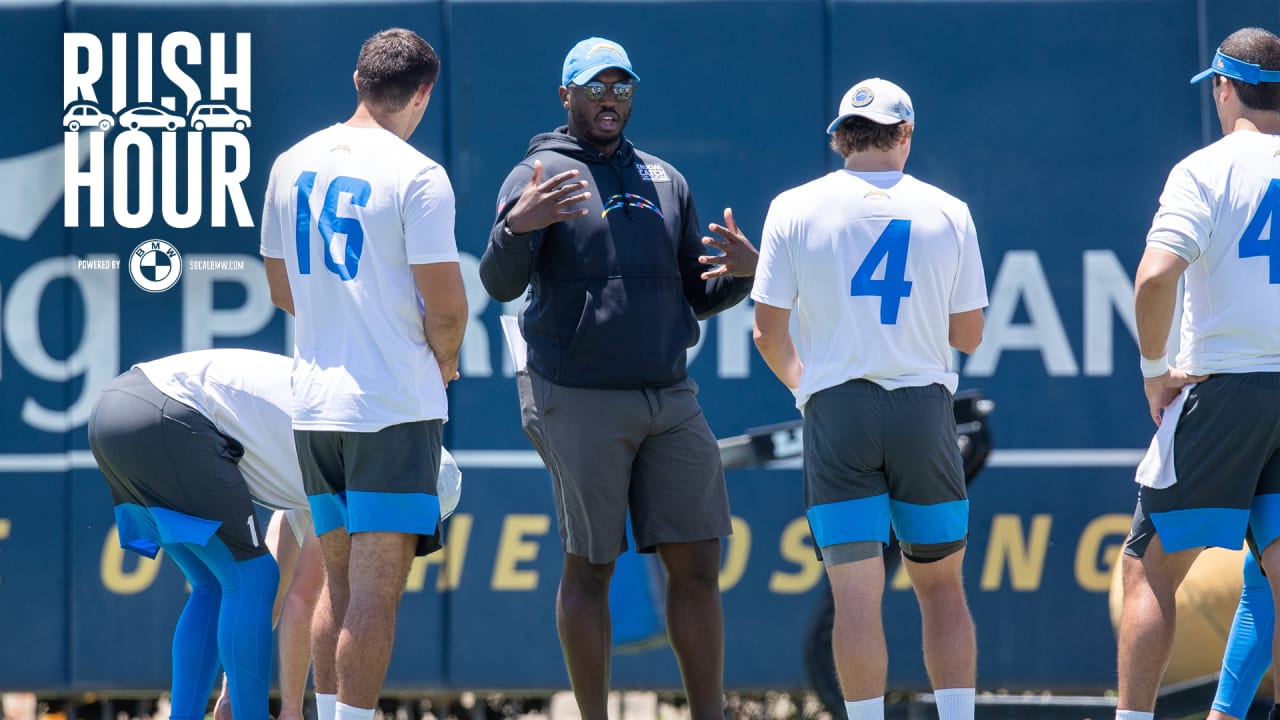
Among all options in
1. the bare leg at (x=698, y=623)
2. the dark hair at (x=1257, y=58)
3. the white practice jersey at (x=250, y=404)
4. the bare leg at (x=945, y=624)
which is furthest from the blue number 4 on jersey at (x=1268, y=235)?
the white practice jersey at (x=250, y=404)

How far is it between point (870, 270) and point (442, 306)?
42.4 inches

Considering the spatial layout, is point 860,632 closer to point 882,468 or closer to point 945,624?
point 945,624

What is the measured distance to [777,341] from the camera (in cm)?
373

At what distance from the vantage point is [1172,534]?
3600 mm

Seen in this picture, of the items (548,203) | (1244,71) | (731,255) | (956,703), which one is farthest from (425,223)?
(1244,71)

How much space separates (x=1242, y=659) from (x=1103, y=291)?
1.78 metres

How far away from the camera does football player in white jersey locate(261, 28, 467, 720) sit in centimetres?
351

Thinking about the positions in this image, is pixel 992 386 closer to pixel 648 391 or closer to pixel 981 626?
pixel 981 626

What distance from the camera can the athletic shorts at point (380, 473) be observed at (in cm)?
353

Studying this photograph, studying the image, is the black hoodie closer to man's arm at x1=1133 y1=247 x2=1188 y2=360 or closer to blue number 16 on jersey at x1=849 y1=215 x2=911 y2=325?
blue number 16 on jersey at x1=849 y1=215 x2=911 y2=325

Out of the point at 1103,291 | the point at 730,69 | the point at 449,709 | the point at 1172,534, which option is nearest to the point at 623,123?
the point at 730,69

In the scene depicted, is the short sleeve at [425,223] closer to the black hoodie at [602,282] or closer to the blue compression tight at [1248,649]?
the black hoodie at [602,282]

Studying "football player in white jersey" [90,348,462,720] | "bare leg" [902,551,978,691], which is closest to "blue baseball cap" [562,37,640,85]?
"football player in white jersey" [90,348,462,720]

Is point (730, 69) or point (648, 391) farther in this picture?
point (730, 69)
